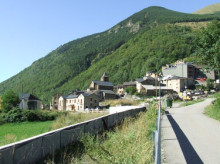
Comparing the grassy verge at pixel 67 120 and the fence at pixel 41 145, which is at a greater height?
the fence at pixel 41 145

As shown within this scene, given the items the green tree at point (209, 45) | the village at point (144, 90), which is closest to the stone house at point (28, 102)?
the village at point (144, 90)

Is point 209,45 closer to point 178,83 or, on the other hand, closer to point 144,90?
point 144,90

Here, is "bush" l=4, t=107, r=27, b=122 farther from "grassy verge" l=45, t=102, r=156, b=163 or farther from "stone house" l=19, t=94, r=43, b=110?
"grassy verge" l=45, t=102, r=156, b=163

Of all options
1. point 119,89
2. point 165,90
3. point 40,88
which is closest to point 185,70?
point 165,90

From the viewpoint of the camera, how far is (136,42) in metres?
188

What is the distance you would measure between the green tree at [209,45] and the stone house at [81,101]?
53.3 meters

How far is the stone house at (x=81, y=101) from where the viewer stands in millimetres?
76875

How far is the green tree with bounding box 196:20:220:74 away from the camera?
21516mm

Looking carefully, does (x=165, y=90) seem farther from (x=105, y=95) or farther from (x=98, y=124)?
(x=98, y=124)

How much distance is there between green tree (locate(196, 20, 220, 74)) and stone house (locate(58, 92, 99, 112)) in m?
53.3

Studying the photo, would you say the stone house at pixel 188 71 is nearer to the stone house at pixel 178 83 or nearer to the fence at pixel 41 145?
the stone house at pixel 178 83

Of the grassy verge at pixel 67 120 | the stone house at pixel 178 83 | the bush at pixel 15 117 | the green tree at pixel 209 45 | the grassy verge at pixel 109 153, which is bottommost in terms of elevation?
the bush at pixel 15 117

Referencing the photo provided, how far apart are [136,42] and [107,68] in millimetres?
37149

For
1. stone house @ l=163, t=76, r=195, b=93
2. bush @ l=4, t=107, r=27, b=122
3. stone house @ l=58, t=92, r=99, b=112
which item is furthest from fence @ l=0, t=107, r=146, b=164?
stone house @ l=163, t=76, r=195, b=93
